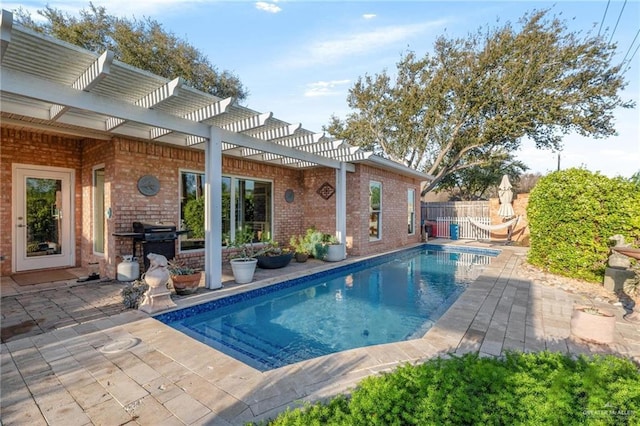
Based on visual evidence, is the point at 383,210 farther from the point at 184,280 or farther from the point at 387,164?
the point at 184,280

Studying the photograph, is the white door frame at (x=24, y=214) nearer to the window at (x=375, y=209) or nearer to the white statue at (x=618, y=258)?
the window at (x=375, y=209)

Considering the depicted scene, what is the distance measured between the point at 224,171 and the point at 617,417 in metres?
7.25

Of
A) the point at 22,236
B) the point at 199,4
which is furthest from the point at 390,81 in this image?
the point at 22,236

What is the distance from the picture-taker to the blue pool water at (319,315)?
353 cm

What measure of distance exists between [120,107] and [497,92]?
14772 mm

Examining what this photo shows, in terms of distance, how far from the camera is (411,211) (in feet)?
41.3

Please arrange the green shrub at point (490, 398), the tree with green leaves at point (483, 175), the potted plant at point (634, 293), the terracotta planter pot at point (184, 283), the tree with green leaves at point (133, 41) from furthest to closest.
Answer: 1. the tree with green leaves at point (483, 175)
2. the tree with green leaves at point (133, 41)
3. the terracotta planter pot at point (184, 283)
4. the potted plant at point (634, 293)
5. the green shrub at point (490, 398)

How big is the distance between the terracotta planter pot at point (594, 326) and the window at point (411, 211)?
30.4 ft

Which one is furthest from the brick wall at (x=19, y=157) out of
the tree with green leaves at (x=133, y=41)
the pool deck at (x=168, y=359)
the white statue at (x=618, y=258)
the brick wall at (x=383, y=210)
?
the white statue at (x=618, y=258)

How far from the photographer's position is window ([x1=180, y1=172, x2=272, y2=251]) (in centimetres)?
629

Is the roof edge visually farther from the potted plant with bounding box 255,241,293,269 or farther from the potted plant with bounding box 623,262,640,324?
the potted plant with bounding box 623,262,640,324

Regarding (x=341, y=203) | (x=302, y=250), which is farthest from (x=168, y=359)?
(x=341, y=203)

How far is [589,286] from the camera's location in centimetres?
539

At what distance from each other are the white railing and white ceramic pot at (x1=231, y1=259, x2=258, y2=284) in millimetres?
11629
